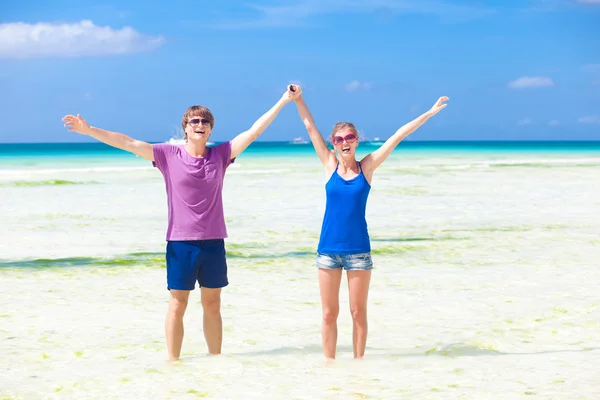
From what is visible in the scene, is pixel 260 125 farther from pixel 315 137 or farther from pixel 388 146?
pixel 388 146

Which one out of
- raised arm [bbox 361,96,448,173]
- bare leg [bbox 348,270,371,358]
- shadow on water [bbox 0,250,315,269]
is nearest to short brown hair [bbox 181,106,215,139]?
raised arm [bbox 361,96,448,173]

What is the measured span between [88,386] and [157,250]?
22.1 ft

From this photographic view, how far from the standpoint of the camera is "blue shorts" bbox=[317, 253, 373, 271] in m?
5.50

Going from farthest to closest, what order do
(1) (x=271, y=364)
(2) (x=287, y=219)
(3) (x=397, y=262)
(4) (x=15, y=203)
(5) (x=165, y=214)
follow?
(4) (x=15, y=203), (5) (x=165, y=214), (2) (x=287, y=219), (3) (x=397, y=262), (1) (x=271, y=364)

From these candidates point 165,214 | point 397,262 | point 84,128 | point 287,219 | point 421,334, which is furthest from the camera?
point 165,214

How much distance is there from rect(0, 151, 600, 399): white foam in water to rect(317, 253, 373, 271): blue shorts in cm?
89

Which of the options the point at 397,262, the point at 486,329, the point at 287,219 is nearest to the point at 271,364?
the point at 486,329

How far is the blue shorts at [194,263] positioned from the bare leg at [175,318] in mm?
113

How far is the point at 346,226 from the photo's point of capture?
18.1 feet

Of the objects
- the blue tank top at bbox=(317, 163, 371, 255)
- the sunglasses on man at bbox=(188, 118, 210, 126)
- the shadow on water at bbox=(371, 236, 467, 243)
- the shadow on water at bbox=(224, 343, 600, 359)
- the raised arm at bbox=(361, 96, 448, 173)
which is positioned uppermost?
the sunglasses on man at bbox=(188, 118, 210, 126)

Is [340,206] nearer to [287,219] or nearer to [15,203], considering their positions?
[287,219]

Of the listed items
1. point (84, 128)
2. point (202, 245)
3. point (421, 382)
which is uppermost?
point (84, 128)

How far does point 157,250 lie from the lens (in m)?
12.3

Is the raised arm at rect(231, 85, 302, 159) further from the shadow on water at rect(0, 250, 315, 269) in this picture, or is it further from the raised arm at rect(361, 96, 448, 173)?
the shadow on water at rect(0, 250, 315, 269)
